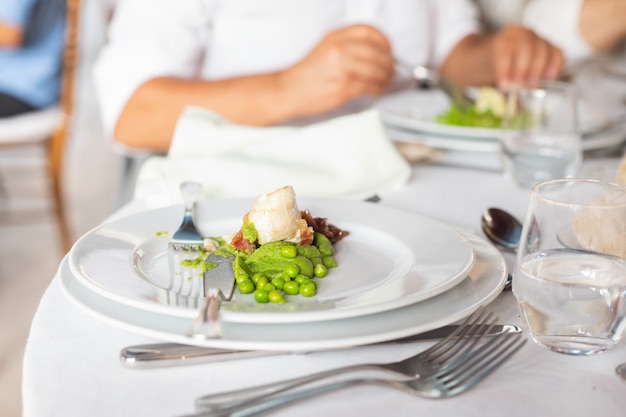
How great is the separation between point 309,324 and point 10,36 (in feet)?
6.94

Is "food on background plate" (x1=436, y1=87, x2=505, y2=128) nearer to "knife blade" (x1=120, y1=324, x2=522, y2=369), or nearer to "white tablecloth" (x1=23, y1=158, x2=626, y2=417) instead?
"white tablecloth" (x1=23, y1=158, x2=626, y2=417)

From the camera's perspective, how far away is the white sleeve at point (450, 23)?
1.78m

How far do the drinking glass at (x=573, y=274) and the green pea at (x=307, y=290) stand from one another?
0.15 metres

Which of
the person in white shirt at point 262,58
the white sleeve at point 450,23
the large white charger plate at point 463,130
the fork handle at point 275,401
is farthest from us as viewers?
the white sleeve at point 450,23

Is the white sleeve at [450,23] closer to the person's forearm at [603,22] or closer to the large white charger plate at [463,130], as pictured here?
the person's forearm at [603,22]

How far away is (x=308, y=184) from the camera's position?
916 mm

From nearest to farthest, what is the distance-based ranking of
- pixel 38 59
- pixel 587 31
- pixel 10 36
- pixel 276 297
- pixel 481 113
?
pixel 276 297
pixel 481 113
pixel 587 31
pixel 10 36
pixel 38 59

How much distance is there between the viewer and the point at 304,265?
0.61 metres

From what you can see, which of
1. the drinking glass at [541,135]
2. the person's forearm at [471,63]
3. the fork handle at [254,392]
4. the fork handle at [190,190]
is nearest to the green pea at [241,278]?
the fork handle at [254,392]

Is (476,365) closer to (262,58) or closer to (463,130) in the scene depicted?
(463,130)

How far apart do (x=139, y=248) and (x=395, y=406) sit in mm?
299

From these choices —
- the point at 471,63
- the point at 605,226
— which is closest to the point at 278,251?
the point at 605,226

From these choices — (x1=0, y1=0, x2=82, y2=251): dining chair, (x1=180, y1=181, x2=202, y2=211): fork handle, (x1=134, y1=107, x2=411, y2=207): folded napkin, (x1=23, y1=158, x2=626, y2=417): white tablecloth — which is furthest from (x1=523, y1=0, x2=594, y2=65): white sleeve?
(x1=0, y1=0, x2=82, y2=251): dining chair

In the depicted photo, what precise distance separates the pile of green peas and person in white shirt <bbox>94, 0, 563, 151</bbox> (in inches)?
24.2
